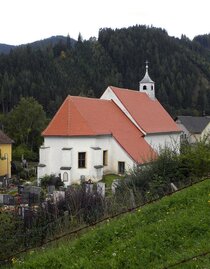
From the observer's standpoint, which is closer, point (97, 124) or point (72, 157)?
point (72, 157)

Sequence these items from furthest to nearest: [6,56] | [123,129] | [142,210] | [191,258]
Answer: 1. [6,56]
2. [123,129]
3. [142,210]
4. [191,258]

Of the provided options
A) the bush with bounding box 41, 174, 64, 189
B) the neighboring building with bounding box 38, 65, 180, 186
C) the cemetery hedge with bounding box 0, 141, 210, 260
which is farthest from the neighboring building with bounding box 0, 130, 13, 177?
the cemetery hedge with bounding box 0, 141, 210, 260

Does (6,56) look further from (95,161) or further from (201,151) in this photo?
(201,151)

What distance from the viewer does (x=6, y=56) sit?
5586 inches

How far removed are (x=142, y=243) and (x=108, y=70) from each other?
142 meters

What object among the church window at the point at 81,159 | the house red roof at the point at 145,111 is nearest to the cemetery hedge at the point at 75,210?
the church window at the point at 81,159

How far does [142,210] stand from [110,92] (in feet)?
98.6

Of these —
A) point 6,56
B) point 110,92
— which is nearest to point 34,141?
point 110,92

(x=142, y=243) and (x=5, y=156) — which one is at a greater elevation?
(x=142, y=243)

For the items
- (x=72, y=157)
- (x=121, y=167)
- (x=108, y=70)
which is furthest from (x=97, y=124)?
(x=108, y=70)

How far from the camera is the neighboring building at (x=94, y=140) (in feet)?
109

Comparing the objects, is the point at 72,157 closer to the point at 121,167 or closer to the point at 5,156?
the point at 121,167

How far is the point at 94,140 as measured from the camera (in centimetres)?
3341

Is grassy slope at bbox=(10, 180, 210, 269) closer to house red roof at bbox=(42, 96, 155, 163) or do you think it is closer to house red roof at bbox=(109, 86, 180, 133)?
house red roof at bbox=(42, 96, 155, 163)
